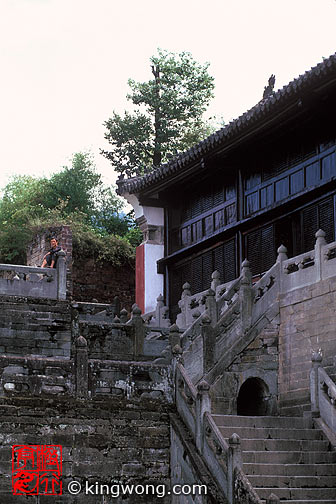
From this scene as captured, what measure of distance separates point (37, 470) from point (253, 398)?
661cm

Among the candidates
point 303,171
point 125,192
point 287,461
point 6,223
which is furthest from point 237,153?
point 6,223

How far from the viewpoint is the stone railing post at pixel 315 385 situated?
18339 mm

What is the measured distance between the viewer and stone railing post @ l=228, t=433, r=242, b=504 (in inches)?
596

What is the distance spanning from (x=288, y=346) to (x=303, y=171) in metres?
4.36

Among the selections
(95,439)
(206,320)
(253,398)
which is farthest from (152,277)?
(95,439)

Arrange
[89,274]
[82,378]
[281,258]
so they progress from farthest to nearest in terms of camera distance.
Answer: [89,274]
[281,258]
[82,378]

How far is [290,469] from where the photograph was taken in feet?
54.3

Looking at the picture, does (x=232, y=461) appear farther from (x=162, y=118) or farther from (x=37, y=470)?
(x=162, y=118)

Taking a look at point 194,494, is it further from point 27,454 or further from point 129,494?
point 27,454

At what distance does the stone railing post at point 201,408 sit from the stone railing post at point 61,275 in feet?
25.3

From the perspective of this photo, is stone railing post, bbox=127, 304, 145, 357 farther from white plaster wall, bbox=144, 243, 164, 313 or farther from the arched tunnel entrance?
white plaster wall, bbox=144, 243, 164, 313

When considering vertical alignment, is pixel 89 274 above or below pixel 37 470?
above

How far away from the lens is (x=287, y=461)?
1689 centimetres

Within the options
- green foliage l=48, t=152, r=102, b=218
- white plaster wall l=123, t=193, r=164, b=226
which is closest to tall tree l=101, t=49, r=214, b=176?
green foliage l=48, t=152, r=102, b=218
